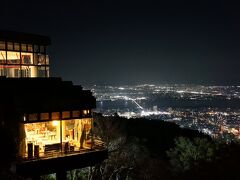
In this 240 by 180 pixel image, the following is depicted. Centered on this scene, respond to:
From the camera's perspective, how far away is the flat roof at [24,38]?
54.4 feet

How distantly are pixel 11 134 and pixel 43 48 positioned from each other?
20.5 ft

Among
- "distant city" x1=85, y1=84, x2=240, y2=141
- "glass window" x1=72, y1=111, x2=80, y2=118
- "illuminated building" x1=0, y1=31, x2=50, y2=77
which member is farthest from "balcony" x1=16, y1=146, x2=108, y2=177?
"distant city" x1=85, y1=84, x2=240, y2=141

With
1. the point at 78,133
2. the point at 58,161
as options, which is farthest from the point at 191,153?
the point at 58,161

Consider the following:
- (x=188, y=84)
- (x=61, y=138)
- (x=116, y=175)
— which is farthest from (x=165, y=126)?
(x=188, y=84)

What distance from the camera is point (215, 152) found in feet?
72.0

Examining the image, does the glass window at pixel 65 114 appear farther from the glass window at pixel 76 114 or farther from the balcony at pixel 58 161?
the balcony at pixel 58 161

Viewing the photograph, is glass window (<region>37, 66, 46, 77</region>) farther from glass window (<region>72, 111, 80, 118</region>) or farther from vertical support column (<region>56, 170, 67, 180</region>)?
vertical support column (<region>56, 170, 67, 180</region>)

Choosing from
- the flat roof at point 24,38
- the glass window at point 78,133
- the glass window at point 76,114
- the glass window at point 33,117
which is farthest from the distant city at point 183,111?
the glass window at point 33,117

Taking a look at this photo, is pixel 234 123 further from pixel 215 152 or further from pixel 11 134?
pixel 11 134

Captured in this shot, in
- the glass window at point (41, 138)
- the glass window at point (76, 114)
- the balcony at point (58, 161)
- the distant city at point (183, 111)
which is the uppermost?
the glass window at point (76, 114)

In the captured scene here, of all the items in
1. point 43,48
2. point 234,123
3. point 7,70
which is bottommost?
point 234,123

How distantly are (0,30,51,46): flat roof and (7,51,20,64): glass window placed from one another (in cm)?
61

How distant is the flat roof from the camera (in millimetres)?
16587

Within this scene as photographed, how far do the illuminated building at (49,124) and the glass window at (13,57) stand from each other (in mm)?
2173
